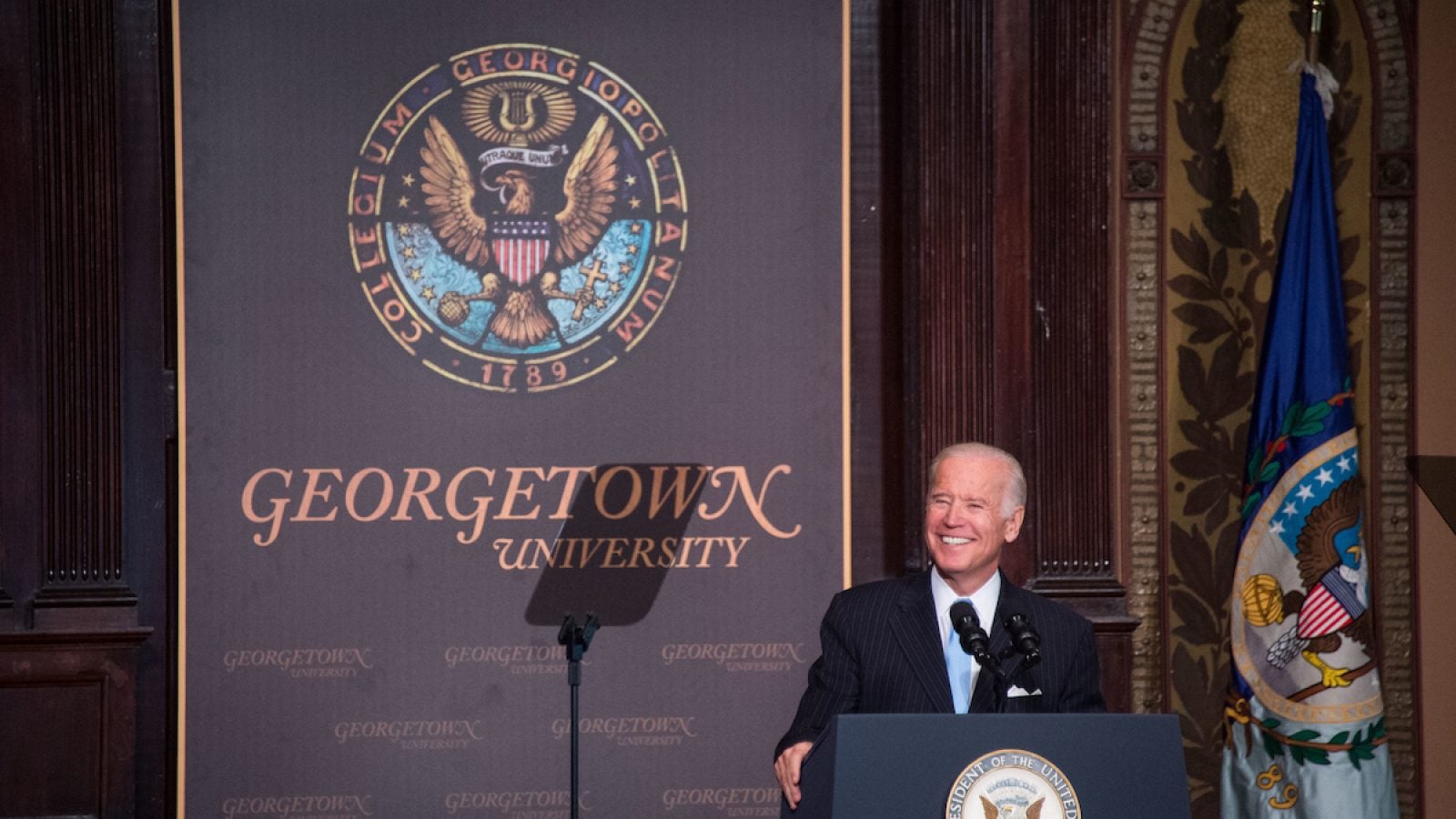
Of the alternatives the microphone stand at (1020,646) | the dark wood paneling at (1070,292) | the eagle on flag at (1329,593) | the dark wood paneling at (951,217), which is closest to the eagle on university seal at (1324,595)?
the eagle on flag at (1329,593)

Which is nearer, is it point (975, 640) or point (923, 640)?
point (975, 640)

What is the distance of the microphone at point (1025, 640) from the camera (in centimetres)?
239

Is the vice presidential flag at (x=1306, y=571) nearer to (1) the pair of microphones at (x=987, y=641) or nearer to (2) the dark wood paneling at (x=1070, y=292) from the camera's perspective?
(2) the dark wood paneling at (x=1070, y=292)

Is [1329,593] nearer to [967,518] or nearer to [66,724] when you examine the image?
[967,518]

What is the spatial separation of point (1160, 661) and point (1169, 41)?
1871 millimetres

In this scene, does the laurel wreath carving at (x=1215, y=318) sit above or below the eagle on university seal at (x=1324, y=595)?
above

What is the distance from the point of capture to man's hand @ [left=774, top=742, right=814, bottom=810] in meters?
2.64

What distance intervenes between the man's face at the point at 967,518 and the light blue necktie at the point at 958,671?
118 millimetres

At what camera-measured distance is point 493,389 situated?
14.3ft

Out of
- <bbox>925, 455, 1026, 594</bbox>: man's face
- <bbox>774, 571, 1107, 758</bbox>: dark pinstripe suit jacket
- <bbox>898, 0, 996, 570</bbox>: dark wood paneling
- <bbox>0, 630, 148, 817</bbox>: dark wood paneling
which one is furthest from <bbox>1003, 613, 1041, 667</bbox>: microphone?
<bbox>0, 630, 148, 817</bbox>: dark wood paneling
